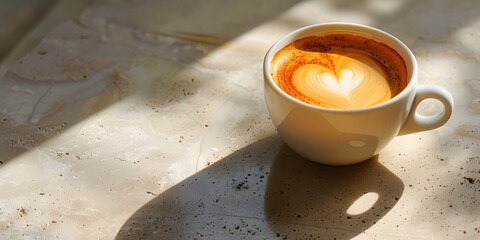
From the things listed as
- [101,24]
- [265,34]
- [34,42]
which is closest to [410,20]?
[265,34]

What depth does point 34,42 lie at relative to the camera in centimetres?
146

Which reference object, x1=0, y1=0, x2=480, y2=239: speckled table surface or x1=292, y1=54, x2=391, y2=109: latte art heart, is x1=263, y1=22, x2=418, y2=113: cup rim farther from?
x1=0, y1=0, x2=480, y2=239: speckled table surface

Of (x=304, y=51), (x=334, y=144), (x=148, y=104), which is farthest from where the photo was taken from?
(x=148, y=104)

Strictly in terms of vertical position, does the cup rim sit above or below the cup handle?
above

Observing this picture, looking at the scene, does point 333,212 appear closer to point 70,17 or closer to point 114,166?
point 114,166

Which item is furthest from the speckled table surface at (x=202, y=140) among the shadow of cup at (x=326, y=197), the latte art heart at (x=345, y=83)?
the latte art heart at (x=345, y=83)

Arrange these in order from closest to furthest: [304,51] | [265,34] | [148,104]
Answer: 1. [304,51]
2. [148,104]
3. [265,34]

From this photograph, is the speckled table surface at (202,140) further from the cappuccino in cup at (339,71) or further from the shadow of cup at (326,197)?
the cappuccino in cup at (339,71)

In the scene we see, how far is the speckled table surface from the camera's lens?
1.04 metres

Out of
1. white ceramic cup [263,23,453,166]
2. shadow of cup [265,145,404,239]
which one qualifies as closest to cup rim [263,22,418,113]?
white ceramic cup [263,23,453,166]

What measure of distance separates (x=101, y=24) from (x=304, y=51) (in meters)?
0.56

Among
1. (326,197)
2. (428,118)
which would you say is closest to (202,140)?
(326,197)

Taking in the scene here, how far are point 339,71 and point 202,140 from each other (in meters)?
0.27

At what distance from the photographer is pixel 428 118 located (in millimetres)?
1083
